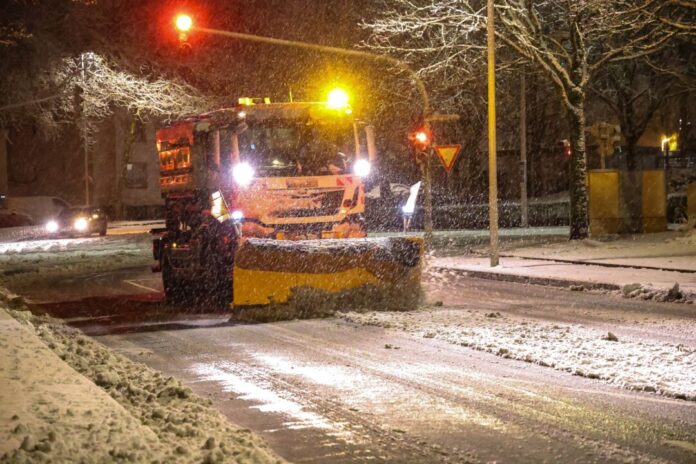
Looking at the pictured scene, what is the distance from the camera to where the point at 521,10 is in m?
24.6

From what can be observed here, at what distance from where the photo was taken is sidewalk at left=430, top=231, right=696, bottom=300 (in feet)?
55.5

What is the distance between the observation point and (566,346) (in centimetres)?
1024

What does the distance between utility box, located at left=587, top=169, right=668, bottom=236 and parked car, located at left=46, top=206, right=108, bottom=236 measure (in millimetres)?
24855

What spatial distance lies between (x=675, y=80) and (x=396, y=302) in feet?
115

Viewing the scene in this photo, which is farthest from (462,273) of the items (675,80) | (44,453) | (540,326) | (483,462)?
(675,80)

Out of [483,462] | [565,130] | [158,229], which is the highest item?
[565,130]

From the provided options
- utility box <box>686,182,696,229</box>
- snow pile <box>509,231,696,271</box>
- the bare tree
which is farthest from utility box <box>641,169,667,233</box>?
the bare tree

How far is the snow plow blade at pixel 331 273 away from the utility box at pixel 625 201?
14899 millimetres

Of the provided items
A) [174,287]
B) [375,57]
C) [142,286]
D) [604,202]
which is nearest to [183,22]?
[375,57]

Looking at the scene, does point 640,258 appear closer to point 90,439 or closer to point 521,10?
point 521,10

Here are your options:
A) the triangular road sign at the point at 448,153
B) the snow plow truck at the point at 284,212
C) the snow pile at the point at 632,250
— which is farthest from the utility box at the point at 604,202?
the snow plow truck at the point at 284,212

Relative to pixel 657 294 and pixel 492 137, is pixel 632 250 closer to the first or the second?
pixel 492 137

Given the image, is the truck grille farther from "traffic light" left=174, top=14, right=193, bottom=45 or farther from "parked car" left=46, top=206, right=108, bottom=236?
"parked car" left=46, top=206, right=108, bottom=236

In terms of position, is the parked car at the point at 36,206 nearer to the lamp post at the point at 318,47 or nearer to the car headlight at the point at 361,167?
the lamp post at the point at 318,47
